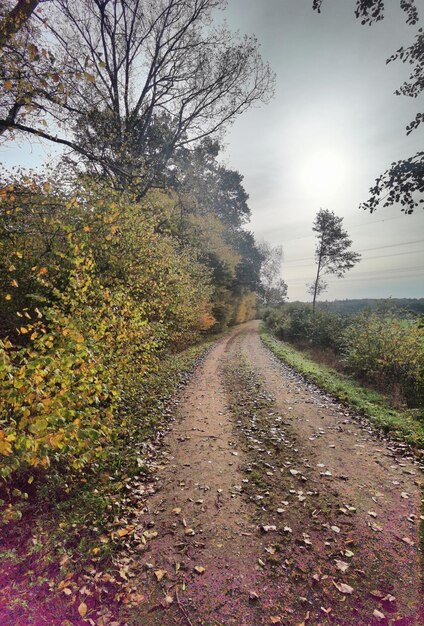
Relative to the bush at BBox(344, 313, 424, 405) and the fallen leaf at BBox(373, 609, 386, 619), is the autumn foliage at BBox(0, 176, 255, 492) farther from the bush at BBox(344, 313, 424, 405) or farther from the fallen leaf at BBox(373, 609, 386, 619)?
the bush at BBox(344, 313, 424, 405)

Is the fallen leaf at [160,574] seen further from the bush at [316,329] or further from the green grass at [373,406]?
the bush at [316,329]

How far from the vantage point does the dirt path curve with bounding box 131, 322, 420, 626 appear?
3.56m

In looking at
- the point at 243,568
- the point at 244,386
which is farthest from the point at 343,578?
the point at 244,386

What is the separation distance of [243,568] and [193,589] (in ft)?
2.38

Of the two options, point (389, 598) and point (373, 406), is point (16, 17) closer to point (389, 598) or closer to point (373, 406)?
point (389, 598)

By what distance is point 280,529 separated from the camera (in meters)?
4.73

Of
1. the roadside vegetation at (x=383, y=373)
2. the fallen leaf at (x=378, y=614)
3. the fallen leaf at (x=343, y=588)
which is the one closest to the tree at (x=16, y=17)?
the fallen leaf at (x=343, y=588)

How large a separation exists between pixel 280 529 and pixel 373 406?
6.58m

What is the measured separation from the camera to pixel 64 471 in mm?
5781

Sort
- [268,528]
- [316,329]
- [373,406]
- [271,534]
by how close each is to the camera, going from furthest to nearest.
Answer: [316,329] → [373,406] → [268,528] → [271,534]

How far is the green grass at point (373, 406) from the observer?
7.75 m

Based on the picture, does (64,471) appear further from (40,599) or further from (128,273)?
(128,273)

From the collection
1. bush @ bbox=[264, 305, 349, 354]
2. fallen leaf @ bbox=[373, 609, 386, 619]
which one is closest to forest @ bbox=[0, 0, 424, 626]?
fallen leaf @ bbox=[373, 609, 386, 619]

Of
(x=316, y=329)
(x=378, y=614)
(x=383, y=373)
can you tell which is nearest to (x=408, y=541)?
(x=378, y=614)
